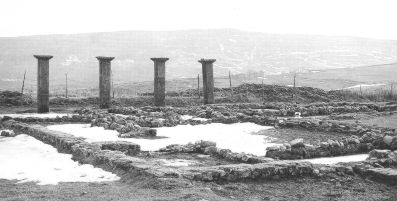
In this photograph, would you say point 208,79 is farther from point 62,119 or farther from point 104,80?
point 62,119

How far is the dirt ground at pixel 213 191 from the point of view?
6859 mm

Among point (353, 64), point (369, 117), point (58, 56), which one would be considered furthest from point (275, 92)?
point (353, 64)

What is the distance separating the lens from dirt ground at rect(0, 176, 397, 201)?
6859mm

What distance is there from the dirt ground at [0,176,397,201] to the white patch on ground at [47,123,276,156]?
3.37m

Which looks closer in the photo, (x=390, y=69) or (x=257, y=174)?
(x=257, y=174)

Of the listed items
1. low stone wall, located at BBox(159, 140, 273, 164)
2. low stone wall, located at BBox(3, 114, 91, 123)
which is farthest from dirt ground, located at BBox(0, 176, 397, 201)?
low stone wall, located at BBox(3, 114, 91, 123)

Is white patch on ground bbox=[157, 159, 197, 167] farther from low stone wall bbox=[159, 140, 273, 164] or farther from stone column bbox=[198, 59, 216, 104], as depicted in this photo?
stone column bbox=[198, 59, 216, 104]

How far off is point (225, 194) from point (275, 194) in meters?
0.86

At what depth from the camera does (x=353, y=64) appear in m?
130

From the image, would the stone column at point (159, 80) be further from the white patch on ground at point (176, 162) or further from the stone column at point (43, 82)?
the white patch on ground at point (176, 162)

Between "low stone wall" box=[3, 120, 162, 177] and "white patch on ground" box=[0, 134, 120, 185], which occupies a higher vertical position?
"low stone wall" box=[3, 120, 162, 177]

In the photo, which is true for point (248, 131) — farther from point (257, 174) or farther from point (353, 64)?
point (353, 64)

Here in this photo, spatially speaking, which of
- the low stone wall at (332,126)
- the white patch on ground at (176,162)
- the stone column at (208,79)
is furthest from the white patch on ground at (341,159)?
the stone column at (208,79)

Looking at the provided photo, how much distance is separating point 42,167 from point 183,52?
121446 mm
